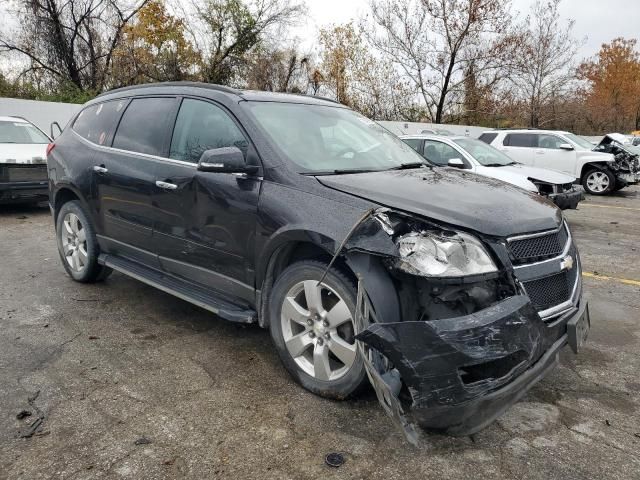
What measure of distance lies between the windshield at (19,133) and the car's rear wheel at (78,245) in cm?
554

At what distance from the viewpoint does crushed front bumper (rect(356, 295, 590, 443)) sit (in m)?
2.23

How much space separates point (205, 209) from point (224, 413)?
136 centimetres

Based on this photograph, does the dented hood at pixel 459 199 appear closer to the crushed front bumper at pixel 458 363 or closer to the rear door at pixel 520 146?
the crushed front bumper at pixel 458 363

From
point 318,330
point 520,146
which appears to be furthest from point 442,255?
point 520,146

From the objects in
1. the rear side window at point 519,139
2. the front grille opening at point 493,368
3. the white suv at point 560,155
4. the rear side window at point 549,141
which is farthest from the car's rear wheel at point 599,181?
the front grille opening at point 493,368

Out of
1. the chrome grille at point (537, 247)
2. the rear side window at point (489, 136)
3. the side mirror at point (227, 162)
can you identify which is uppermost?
the rear side window at point (489, 136)

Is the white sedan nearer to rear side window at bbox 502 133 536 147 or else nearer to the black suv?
the black suv

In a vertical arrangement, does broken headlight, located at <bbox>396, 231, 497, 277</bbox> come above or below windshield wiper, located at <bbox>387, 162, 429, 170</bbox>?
below

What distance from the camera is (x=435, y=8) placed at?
25516 mm

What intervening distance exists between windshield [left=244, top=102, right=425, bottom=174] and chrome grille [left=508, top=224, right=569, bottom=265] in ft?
3.95

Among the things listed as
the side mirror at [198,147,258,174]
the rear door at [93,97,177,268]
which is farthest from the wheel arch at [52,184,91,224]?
the side mirror at [198,147,258,174]

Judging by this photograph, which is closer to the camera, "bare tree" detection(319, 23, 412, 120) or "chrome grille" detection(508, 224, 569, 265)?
"chrome grille" detection(508, 224, 569, 265)

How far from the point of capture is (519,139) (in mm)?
14156

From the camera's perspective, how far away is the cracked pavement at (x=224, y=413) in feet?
7.99
